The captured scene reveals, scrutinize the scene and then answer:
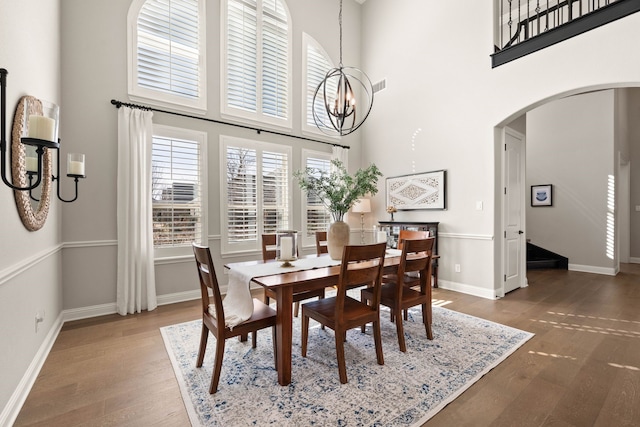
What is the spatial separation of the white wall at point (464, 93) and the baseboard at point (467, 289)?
15 mm

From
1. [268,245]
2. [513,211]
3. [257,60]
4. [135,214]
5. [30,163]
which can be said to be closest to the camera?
[30,163]

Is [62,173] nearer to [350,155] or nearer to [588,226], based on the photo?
[350,155]

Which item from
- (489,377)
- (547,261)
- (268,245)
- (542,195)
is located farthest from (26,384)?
→ (542,195)

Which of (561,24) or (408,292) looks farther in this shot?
(561,24)

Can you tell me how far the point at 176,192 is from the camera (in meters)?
3.86

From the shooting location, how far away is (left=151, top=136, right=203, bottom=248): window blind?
374 centimetres

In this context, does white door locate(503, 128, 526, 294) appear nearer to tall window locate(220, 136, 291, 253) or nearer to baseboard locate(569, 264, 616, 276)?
baseboard locate(569, 264, 616, 276)

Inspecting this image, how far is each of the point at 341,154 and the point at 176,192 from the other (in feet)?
9.83

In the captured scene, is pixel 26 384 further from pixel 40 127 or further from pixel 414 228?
pixel 414 228

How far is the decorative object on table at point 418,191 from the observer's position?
4.55m

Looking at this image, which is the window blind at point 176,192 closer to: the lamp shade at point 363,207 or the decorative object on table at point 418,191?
the lamp shade at point 363,207

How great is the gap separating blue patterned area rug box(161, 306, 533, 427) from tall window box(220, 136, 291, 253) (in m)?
1.67

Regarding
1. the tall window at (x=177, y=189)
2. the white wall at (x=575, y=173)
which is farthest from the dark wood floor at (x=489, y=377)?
the white wall at (x=575, y=173)

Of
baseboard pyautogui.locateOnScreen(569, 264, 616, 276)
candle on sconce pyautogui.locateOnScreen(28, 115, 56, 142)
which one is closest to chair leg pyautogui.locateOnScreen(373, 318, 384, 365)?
candle on sconce pyautogui.locateOnScreen(28, 115, 56, 142)
